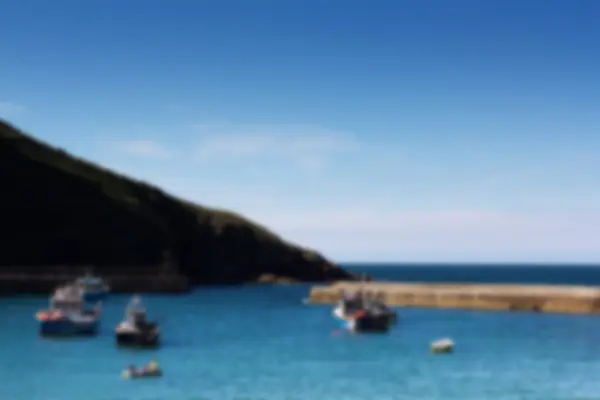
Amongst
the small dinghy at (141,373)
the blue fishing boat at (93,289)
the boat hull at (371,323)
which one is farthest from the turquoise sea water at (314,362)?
the blue fishing boat at (93,289)

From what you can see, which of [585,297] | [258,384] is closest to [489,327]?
[585,297]

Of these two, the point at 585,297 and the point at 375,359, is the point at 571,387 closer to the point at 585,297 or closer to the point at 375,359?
the point at 375,359

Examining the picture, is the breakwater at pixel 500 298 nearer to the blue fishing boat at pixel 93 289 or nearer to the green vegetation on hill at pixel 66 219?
the blue fishing boat at pixel 93 289

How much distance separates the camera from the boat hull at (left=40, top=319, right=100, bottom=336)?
68.5 meters

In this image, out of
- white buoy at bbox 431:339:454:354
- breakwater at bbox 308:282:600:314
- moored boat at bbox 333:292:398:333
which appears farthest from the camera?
breakwater at bbox 308:282:600:314

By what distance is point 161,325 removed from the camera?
8281cm

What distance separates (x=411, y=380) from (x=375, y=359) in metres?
9.52

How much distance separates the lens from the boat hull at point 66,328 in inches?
2697

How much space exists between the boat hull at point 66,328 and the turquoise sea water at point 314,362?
3.90 ft

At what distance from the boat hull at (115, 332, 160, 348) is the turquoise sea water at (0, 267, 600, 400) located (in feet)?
2.97

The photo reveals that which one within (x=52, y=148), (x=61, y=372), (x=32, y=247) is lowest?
(x=61, y=372)

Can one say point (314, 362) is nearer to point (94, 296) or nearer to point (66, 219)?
point (94, 296)

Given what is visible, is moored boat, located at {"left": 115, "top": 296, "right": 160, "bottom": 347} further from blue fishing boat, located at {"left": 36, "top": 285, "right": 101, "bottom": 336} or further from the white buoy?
the white buoy

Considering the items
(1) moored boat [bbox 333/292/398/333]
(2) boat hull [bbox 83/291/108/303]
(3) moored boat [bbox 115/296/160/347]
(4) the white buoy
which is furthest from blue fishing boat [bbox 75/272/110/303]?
(4) the white buoy
